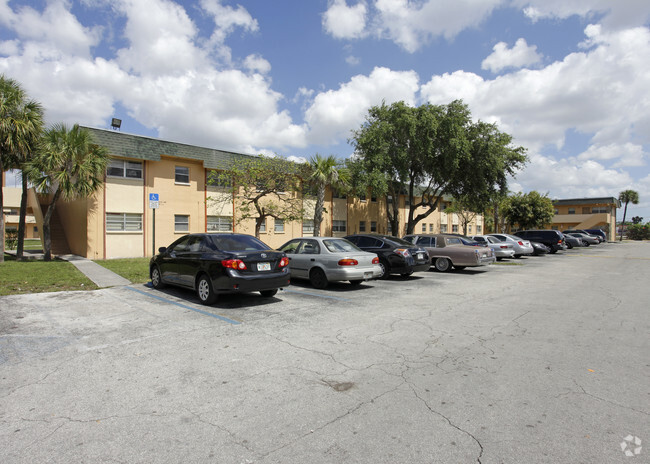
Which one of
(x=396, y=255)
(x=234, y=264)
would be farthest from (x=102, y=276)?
(x=396, y=255)

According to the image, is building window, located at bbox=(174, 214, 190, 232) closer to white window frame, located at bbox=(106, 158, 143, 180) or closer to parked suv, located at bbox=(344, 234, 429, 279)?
white window frame, located at bbox=(106, 158, 143, 180)

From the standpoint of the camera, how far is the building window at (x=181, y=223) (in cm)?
2239

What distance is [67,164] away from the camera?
55.2 feet

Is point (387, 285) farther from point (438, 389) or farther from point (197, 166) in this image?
point (197, 166)

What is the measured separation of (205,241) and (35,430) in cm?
569

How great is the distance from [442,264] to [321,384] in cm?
1296

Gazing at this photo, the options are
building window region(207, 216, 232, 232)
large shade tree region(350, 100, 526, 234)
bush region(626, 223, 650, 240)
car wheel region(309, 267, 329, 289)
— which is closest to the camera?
car wheel region(309, 267, 329, 289)

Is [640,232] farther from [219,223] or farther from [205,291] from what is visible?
[205,291]

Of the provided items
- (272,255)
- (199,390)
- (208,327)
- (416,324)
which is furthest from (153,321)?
(416,324)

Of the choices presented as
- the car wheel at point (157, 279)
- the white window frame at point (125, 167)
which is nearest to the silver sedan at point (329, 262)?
the car wheel at point (157, 279)

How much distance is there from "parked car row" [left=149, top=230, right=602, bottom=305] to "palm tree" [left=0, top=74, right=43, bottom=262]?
10521 mm

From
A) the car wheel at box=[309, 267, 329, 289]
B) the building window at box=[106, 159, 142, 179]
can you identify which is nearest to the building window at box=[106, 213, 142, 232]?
the building window at box=[106, 159, 142, 179]

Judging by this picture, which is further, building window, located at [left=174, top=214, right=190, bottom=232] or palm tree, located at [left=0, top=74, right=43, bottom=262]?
building window, located at [left=174, top=214, right=190, bottom=232]

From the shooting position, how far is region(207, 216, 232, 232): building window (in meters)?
23.8
